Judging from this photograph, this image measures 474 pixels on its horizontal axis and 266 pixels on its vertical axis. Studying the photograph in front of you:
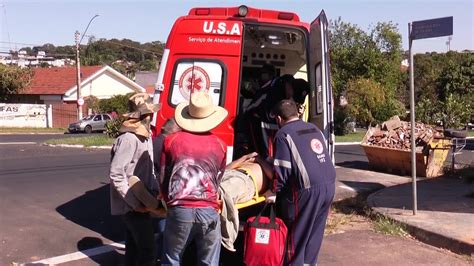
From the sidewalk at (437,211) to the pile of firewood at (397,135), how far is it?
1.73 metres

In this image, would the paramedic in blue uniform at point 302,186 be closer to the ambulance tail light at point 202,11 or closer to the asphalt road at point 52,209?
the ambulance tail light at point 202,11

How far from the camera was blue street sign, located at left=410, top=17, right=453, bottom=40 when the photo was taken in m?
6.95

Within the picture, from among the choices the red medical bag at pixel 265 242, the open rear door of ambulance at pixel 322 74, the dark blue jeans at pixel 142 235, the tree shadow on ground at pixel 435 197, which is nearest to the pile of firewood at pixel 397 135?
the tree shadow on ground at pixel 435 197

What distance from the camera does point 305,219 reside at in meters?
4.61

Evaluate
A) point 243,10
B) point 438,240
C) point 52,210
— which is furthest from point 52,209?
point 438,240

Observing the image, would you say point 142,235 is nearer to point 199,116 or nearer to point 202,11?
point 199,116

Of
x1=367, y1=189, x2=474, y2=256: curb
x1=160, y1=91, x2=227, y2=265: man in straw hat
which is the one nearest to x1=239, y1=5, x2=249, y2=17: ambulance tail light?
x1=160, y1=91, x2=227, y2=265: man in straw hat

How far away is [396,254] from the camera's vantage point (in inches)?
236

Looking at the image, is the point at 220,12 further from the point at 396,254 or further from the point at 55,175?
the point at 55,175

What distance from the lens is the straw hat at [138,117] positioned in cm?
482

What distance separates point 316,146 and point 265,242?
3.13 feet

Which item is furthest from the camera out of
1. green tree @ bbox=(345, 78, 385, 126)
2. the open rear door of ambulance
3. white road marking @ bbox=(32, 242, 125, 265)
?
green tree @ bbox=(345, 78, 385, 126)

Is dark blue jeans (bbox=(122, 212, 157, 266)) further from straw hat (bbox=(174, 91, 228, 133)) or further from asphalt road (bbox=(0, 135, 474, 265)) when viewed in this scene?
asphalt road (bbox=(0, 135, 474, 265))

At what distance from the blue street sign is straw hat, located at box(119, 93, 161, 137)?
4157mm
